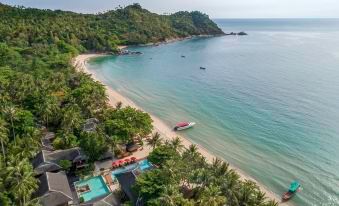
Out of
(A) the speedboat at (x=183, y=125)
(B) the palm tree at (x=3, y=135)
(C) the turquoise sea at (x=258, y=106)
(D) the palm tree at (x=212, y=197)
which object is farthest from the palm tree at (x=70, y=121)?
(D) the palm tree at (x=212, y=197)

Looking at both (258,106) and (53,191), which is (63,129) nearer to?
(53,191)

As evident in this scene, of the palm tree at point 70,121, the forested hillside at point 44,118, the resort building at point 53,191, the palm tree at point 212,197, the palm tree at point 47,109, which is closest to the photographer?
the palm tree at point 212,197

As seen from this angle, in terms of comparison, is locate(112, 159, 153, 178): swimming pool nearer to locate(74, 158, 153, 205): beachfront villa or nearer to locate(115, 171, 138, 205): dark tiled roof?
locate(74, 158, 153, 205): beachfront villa

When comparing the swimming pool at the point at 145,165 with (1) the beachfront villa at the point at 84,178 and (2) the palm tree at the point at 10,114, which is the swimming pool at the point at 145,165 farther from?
(2) the palm tree at the point at 10,114

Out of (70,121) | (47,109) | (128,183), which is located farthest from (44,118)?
(128,183)

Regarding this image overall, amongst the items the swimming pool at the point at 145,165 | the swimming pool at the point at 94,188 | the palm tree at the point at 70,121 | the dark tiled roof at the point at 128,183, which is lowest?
the swimming pool at the point at 94,188

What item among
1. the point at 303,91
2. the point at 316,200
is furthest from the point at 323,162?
the point at 303,91

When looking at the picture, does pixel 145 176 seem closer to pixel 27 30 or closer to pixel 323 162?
pixel 323 162
